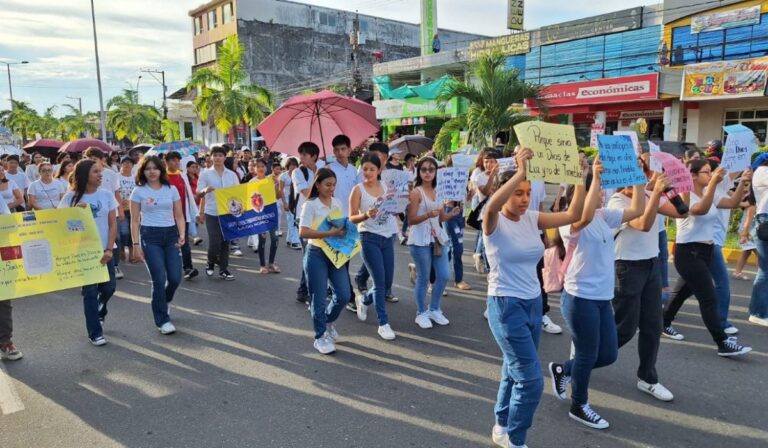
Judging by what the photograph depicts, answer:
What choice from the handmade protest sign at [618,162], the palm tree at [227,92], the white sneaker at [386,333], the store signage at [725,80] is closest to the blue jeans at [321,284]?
the white sneaker at [386,333]

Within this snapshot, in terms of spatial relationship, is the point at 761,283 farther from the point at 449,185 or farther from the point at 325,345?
the point at 325,345

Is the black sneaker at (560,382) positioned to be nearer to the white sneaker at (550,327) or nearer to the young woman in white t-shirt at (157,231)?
the white sneaker at (550,327)

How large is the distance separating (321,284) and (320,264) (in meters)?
0.17

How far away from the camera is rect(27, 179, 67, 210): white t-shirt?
7.37 meters

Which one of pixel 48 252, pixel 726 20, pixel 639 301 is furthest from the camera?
pixel 726 20

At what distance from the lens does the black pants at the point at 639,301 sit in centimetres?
381

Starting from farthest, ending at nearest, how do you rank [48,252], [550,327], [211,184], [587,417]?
[211,184] → [550,327] → [48,252] → [587,417]

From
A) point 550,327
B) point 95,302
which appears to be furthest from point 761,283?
point 95,302

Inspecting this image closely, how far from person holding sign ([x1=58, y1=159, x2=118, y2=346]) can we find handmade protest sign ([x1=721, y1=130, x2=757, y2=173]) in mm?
5699

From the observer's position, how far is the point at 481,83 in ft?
51.3

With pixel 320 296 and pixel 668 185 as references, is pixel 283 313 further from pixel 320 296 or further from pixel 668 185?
pixel 668 185

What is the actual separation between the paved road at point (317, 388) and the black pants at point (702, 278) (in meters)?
0.30

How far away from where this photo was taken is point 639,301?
3.82m

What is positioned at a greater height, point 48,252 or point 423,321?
point 48,252
